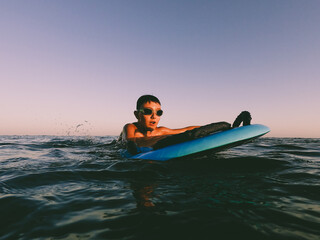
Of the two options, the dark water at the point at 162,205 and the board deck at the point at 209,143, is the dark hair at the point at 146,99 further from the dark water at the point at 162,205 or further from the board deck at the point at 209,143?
the dark water at the point at 162,205

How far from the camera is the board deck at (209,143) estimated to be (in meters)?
3.35

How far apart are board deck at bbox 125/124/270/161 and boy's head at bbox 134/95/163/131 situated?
133cm

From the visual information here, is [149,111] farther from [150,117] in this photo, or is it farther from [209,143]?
[209,143]

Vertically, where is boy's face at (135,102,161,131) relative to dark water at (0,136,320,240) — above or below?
→ above

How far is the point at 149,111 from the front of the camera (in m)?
4.72

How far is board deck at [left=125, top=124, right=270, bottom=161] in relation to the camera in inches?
132

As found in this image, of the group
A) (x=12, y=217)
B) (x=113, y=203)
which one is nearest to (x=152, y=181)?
(x=113, y=203)

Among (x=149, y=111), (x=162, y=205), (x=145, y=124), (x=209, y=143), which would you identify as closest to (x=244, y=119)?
(x=209, y=143)

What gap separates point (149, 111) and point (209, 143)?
6.02 feet

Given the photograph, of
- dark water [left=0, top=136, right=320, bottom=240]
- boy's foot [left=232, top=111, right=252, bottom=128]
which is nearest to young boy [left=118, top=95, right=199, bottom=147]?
boy's foot [left=232, top=111, right=252, bottom=128]

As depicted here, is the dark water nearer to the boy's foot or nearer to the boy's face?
the boy's foot

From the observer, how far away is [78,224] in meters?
1.38

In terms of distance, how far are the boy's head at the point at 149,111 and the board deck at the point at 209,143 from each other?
133 centimetres

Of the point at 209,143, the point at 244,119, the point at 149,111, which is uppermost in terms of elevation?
the point at 149,111
